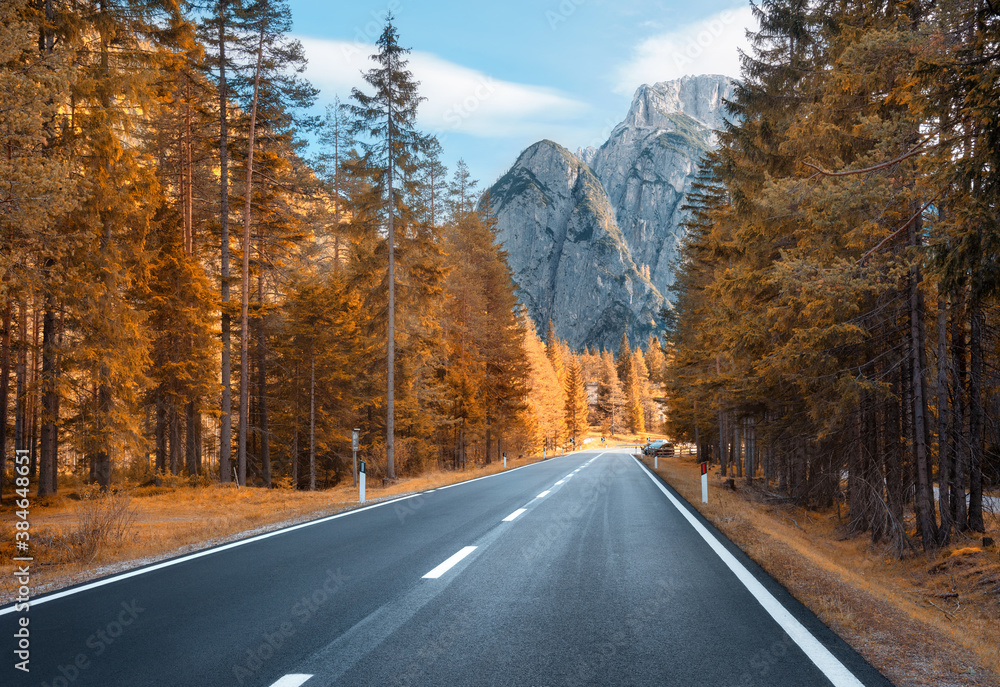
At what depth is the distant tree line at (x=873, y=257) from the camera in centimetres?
713

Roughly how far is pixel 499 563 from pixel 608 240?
198309mm

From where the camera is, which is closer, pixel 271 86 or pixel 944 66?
pixel 944 66

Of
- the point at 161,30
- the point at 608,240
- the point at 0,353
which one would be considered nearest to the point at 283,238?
the point at 161,30

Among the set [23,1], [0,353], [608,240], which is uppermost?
[608,240]

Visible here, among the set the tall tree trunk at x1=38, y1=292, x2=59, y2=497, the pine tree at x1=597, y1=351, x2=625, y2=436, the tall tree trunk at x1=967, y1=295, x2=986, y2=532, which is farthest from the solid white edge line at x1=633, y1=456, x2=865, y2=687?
the pine tree at x1=597, y1=351, x2=625, y2=436

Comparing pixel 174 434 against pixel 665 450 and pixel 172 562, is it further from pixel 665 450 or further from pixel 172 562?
pixel 665 450

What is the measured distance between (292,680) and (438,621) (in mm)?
1307

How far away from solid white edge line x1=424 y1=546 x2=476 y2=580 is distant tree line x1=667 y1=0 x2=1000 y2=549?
5.99 meters

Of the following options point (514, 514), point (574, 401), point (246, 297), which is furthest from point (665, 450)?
point (514, 514)

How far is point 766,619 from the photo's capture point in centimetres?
434

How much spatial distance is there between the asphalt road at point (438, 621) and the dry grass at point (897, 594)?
222 mm

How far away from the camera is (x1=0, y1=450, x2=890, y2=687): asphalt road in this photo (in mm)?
3322

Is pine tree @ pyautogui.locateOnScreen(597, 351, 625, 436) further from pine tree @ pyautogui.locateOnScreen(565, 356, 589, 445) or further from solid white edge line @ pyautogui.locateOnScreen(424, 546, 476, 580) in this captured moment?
solid white edge line @ pyautogui.locateOnScreen(424, 546, 476, 580)

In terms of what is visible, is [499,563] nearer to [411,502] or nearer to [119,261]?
[411,502]
